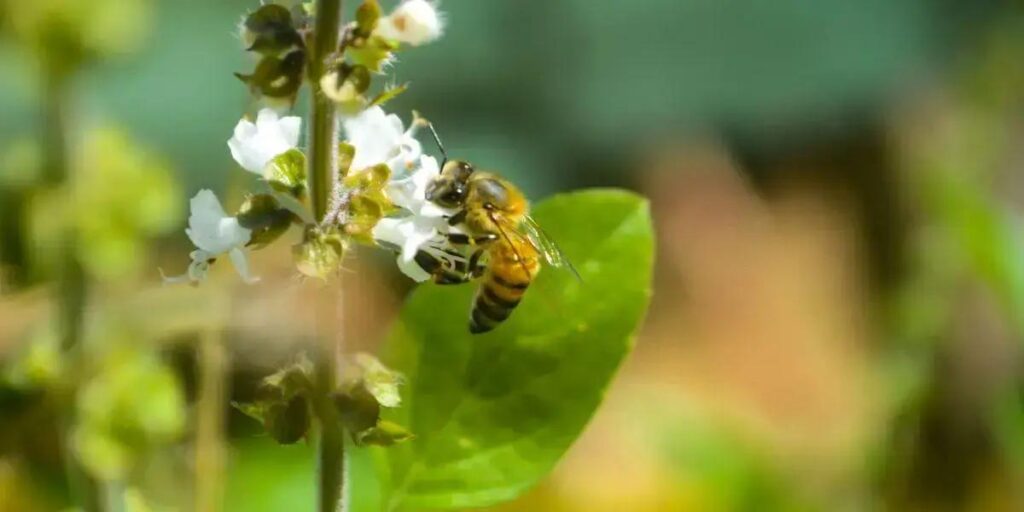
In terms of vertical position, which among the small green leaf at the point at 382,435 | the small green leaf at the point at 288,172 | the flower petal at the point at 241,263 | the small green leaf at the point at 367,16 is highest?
the small green leaf at the point at 367,16

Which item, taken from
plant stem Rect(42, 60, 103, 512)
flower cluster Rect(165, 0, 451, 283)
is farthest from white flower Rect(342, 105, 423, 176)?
plant stem Rect(42, 60, 103, 512)

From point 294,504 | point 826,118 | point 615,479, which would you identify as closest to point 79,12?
point 294,504

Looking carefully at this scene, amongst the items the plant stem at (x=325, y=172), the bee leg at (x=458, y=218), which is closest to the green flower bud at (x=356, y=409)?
the plant stem at (x=325, y=172)

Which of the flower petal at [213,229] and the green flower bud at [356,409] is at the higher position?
the flower petal at [213,229]

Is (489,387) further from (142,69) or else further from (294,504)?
(142,69)

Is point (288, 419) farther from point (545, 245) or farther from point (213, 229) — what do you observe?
point (545, 245)

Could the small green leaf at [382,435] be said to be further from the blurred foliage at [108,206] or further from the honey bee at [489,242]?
the blurred foliage at [108,206]

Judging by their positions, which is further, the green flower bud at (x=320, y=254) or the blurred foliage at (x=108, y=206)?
the blurred foliage at (x=108, y=206)
